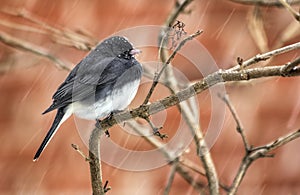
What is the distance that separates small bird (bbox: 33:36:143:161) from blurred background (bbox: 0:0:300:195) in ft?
3.07

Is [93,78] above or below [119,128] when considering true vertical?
below

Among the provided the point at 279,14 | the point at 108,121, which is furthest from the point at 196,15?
the point at 108,121

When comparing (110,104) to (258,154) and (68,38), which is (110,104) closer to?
(258,154)

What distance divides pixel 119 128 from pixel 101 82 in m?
1.06

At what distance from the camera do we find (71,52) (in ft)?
11.1

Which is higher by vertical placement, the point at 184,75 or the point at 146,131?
the point at 184,75

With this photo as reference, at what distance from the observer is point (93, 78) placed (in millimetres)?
2385

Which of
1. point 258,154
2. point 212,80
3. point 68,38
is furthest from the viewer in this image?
point 68,38

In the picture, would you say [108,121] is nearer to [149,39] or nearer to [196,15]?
[149,39]

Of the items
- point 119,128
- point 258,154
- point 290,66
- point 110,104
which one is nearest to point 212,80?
point 290,66

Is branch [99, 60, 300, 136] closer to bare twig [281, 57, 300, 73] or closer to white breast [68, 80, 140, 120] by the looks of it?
bare twig [281, 57, 300, 73]

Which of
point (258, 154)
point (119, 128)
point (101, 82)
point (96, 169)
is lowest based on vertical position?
point (96, 169)

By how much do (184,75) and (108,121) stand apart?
50.6 inches

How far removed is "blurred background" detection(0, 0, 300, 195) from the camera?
3371mm
